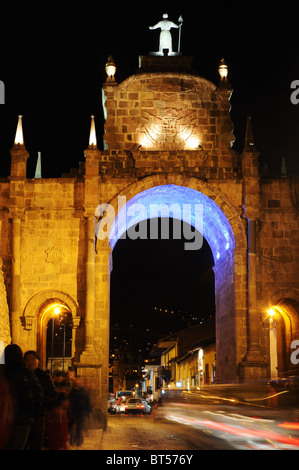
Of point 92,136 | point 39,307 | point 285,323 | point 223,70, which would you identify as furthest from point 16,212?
→ point 285,323

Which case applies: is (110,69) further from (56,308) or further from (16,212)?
(56,308)

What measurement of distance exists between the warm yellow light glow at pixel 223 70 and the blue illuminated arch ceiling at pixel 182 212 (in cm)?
511

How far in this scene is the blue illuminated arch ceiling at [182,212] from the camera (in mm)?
24969

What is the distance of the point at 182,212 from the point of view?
28141 mm

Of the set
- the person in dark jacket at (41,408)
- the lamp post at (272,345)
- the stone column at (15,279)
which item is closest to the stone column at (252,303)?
the lamp post at (272,345)

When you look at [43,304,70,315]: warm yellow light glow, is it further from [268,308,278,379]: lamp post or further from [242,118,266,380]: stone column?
[268,308,278,379]: lamp post

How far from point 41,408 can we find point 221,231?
18489 millimetres

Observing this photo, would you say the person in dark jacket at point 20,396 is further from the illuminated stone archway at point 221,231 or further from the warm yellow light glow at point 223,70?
the warm yellow light glow at point 223,70

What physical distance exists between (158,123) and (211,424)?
15.1 m

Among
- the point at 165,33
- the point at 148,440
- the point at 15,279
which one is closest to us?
the point at 148,440

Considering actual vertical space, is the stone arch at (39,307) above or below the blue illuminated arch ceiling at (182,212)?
below
